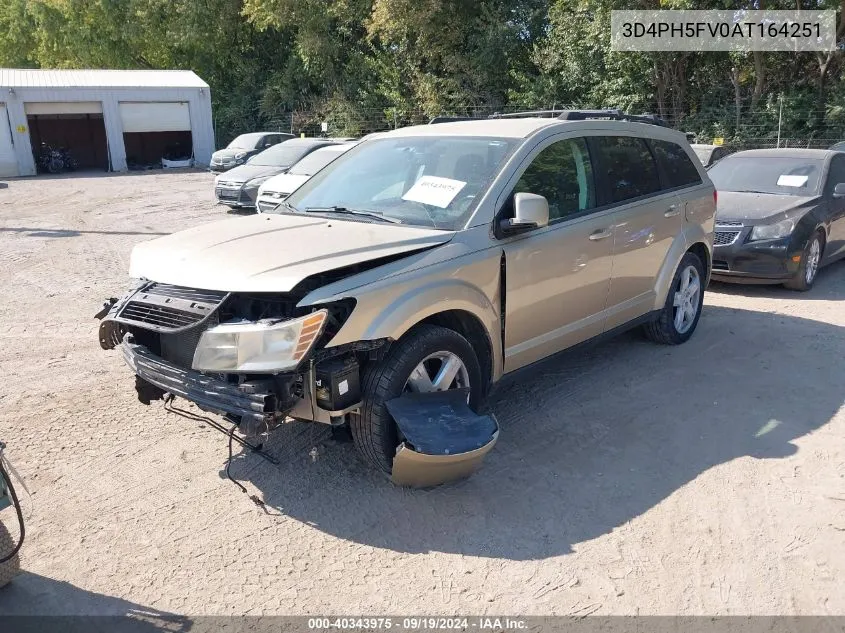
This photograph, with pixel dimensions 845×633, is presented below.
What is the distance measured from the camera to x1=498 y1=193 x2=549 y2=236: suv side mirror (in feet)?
13.5

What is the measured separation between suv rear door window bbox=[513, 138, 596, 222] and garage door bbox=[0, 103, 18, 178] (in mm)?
30204

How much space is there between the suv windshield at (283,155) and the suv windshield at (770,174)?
31.0ft

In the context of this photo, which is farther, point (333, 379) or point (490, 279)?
point (490, 279)

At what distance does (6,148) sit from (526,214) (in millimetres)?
30803

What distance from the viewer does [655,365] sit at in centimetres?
588

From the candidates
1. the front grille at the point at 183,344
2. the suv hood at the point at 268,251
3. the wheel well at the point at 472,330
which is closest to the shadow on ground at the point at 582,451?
the wheel well at the point at 472,330

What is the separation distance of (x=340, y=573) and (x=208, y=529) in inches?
30.6

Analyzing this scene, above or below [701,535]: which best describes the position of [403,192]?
above

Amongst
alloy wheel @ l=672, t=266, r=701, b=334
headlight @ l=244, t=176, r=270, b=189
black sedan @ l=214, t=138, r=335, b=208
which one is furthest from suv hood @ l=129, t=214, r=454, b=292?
headlight @ l=244, t=176, r=270, b=189

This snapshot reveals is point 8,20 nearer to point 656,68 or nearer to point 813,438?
point 656,68

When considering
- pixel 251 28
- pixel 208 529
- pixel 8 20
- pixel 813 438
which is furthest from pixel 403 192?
pixel 8 20

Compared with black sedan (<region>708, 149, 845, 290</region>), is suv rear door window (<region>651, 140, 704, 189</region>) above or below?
above

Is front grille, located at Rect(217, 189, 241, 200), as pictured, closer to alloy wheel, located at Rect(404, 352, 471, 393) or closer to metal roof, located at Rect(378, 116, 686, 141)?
metal roof, located at Rect(378, 116, 686, 141)

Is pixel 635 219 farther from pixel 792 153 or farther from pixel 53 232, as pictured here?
pixel 53 232
